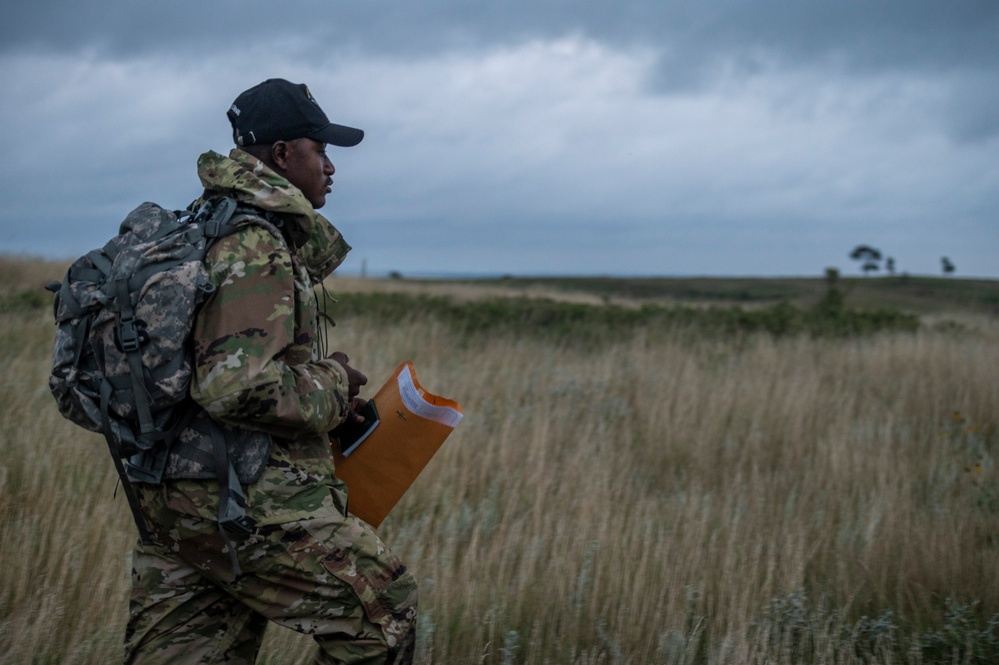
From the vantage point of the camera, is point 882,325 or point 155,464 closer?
point 155,464

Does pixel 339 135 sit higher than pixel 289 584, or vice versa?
pixel 339 135

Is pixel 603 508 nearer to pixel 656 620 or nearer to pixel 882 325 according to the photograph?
pixel 656 620

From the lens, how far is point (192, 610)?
246 centimetres

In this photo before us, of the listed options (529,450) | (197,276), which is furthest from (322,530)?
(529,450)

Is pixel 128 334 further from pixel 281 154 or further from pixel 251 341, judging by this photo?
pixel 281 154

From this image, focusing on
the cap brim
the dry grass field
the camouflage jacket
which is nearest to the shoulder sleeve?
the camouflage jacket

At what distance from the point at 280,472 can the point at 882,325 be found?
1447 centimetres

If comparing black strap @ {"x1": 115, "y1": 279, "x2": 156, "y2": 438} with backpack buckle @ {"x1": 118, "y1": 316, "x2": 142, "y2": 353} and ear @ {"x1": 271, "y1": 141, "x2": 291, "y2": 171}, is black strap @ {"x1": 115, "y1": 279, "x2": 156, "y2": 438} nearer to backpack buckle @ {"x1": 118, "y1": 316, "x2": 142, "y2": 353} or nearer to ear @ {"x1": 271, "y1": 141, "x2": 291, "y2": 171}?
backpack buckle @ {"x1": 118, "y1": 316, "x2": 142, "y2": 353}

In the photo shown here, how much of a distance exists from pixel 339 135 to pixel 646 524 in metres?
3.21

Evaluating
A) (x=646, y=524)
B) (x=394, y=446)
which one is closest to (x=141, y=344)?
(x=394, y=446)

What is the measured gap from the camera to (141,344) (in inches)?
83.7

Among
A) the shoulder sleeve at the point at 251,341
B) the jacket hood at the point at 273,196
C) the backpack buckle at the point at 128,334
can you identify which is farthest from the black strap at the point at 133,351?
the jacket hood at the point at 273,196

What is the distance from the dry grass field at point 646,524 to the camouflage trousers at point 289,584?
1238 mm

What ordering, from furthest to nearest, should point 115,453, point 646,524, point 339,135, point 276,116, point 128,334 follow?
point 646,524 < point 339,135 < point 276,116 < point 115,453 < point 128,334
